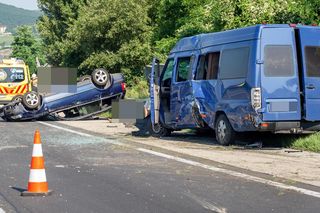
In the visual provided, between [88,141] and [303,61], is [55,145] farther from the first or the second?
[303,61]

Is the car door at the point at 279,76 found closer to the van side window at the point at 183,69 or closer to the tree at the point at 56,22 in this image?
the van side window at the point at 183,69

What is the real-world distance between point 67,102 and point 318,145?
1264 centimetres

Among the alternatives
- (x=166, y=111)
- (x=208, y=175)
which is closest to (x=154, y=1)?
(x=166, y=111)

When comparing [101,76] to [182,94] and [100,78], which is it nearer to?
[100,78]

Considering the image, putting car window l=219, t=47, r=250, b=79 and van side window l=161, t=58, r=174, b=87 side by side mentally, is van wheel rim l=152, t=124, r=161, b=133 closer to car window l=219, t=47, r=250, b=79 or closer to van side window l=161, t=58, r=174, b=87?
van side window l=161, t=58, r=174, b=87

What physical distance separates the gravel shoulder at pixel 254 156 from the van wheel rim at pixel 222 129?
26cm

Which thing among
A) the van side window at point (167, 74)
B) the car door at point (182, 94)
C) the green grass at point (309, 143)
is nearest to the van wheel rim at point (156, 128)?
the car door at point (182, 94)

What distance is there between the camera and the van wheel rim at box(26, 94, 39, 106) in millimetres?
22922

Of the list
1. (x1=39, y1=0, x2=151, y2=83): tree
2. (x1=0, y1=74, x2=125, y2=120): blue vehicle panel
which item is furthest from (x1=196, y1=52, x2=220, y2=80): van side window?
(x1=39, y1=0, x2=151, y2=83): tree

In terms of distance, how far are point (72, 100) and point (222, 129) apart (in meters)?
10.6

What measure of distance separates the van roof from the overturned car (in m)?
8.01

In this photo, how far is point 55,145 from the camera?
14.6 m

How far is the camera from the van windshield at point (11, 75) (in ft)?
104

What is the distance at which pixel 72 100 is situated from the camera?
2330 centimetres
